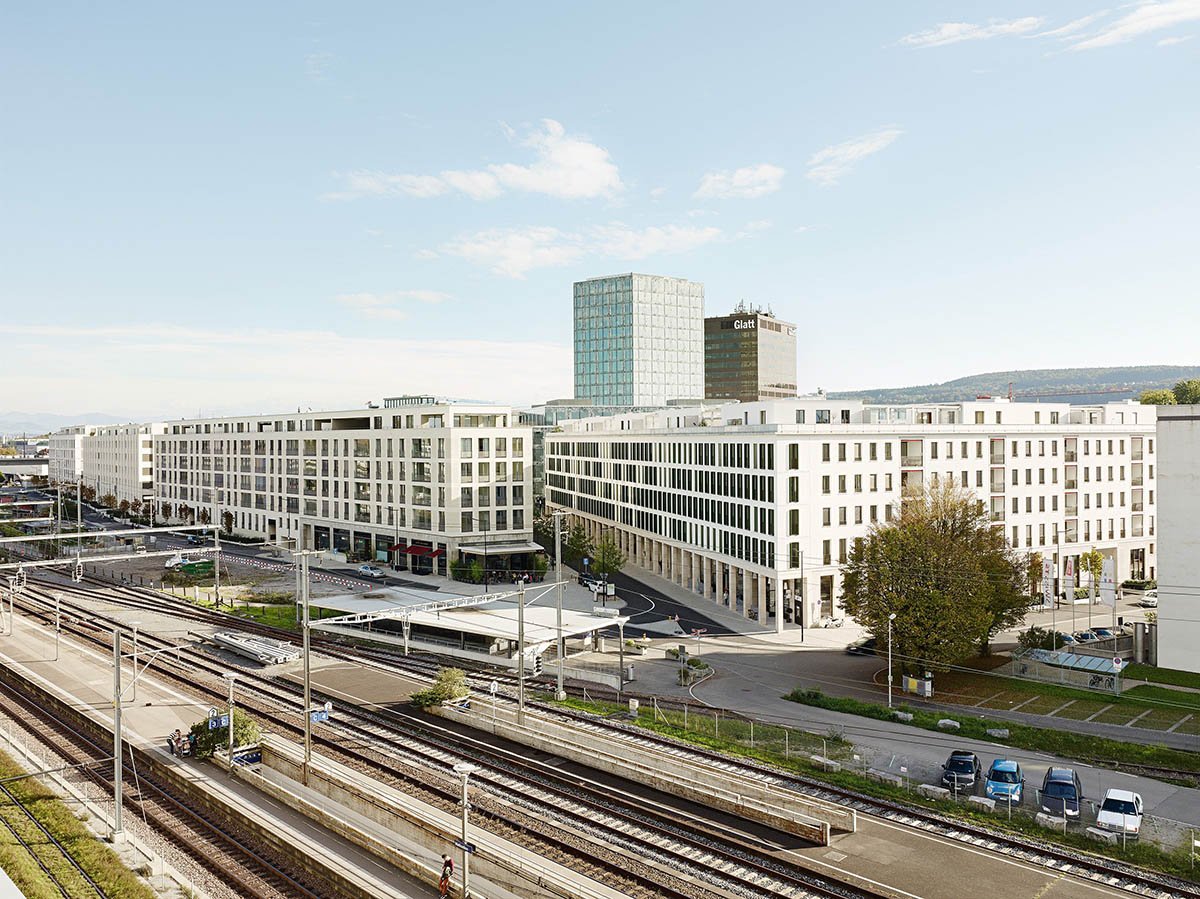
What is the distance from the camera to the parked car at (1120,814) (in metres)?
30.2

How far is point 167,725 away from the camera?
4484 cm

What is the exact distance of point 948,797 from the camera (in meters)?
Result: 33.9

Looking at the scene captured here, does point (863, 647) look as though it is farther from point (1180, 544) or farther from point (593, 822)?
point (593, 822)

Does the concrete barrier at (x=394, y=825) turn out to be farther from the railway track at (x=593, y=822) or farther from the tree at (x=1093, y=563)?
the tree at (x=1093, y=563)

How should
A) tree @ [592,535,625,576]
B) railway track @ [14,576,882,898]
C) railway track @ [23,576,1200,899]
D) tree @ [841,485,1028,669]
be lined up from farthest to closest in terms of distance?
tree @ [592,535,625,576] → tree @ [841,485,1028,669] → railway track @ [14,576,882,898] → railway track @ [23,576,1200,899]

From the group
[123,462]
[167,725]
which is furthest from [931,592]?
[123,462]

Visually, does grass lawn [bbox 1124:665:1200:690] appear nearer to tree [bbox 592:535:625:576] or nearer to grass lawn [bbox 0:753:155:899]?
tree [bbox 592:535:625:576]

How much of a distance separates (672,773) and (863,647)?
1253 inches

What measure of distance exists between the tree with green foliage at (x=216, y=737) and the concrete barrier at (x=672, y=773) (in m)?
10.7

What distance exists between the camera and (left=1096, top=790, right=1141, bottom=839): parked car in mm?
30188

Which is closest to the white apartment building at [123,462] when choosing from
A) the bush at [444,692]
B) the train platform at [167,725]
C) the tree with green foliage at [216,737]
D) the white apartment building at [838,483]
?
the train platform at [167,725]

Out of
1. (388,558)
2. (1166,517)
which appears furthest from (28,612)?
(1166,517)

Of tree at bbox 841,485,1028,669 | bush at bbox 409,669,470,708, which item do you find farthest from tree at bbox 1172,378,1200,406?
bush at bbox 409,669,470,708

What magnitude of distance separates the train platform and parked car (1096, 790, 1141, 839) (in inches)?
952
